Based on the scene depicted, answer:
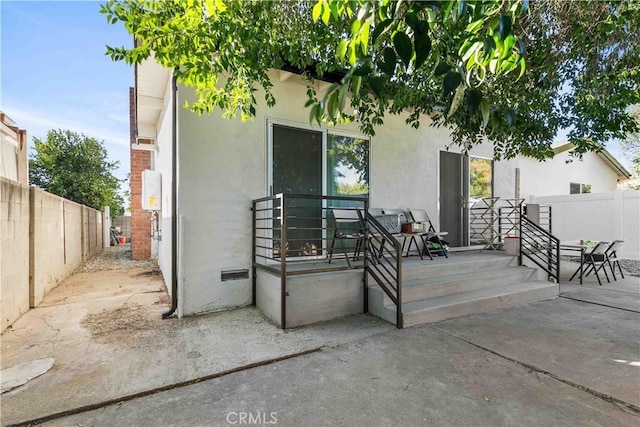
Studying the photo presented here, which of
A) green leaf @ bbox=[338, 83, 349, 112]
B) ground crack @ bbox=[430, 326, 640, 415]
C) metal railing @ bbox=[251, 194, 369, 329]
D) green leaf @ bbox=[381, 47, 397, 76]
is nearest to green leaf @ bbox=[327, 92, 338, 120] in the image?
green leaf @ bbox=[338, 83, 349, 112]

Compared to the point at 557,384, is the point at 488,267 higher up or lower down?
higher up

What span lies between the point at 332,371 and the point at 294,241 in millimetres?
2370

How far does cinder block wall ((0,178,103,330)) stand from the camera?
11.3 ft

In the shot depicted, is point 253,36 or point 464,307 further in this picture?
point 464,307

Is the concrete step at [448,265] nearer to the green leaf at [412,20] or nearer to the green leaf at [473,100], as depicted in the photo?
the green leaf at [473,100]

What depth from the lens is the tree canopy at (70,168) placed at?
46.0 feet

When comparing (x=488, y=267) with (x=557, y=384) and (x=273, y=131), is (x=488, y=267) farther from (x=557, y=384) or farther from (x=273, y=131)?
(x=273, y=131)

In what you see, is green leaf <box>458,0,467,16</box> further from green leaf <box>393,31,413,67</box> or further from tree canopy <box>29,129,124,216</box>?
tree canopy <box>29,129,124,216</box>

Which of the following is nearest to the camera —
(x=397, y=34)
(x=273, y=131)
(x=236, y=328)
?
(x=397, y=34)

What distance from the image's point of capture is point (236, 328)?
3547mm

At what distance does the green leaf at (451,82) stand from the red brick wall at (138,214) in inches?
369

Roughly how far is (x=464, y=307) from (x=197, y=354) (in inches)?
130

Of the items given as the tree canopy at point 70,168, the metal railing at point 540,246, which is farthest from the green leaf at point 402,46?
the tree canopy at point 70,168

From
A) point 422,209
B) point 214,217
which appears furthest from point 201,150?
point 422,209
